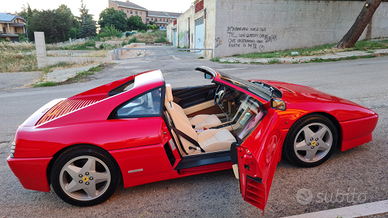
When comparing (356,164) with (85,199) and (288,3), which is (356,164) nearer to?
(85,199)

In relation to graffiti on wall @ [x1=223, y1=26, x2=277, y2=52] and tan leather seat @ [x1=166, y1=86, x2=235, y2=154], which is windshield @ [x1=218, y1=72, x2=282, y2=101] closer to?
tan leather seat @ [x1=166, y1=86, x2=235, y2=154]

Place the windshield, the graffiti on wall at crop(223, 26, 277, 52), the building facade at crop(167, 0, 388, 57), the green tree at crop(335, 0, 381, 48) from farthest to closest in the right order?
1. the graffiti on wall at crop(223, 26, 277, 52)
2. the building facade at crop(167, 0, 388, 57)
3. the green tree at crop(335, 0, 381, 48)
4. the windshield

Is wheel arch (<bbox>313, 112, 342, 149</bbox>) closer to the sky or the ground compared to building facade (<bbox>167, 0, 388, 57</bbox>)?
closer to the ground

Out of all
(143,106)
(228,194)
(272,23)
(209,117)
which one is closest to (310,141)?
(228,194)

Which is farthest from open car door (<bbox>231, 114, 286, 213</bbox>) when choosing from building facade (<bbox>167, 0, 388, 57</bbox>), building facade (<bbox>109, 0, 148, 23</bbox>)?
building facade (<bbox>109, 0, 148, 23</bbox>)

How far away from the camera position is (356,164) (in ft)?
10.9

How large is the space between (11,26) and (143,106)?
9063 centimetres

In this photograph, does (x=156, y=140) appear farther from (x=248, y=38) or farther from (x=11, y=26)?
(x=11, y=26)

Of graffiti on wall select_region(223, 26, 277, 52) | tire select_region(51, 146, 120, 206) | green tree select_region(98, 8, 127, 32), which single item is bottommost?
tire select_region(51, 146, 120, 206)

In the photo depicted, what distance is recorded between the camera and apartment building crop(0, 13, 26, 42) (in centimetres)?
6879

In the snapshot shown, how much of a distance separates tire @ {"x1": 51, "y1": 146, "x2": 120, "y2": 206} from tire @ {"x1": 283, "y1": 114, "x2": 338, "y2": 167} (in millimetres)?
2064

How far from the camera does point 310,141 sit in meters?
3.12

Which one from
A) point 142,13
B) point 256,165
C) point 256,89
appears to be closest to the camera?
point 256,165

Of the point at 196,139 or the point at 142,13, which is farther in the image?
the point at 142,13
